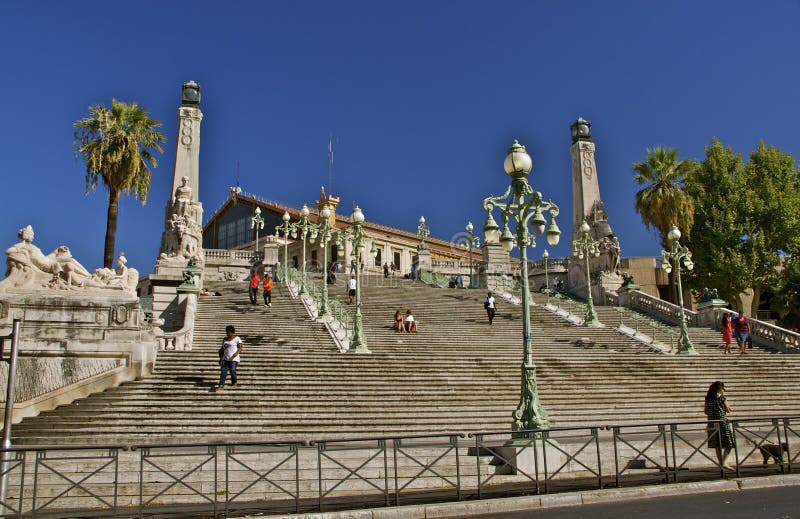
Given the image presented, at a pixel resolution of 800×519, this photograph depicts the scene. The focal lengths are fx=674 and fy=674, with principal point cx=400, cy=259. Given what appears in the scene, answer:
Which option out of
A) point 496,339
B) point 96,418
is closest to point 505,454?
point 96,418

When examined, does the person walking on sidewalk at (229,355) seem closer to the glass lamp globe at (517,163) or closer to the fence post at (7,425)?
the fence post at (7,425)

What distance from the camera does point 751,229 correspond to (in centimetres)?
3594

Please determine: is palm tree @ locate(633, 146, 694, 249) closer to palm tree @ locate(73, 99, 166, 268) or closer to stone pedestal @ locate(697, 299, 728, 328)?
stone pedestal @ locate(697, 299, 728, 328)

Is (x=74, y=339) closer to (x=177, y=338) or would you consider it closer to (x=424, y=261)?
(x=177, y=338)

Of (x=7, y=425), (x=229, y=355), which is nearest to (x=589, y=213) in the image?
(x=229, y=355)

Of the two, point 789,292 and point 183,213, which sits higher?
point 183,213

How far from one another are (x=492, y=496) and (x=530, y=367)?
3.10 meters

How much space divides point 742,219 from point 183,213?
29834 mm

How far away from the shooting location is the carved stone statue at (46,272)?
17906 mm

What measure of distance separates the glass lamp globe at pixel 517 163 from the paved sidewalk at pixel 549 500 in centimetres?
588

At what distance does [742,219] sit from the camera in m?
36.5

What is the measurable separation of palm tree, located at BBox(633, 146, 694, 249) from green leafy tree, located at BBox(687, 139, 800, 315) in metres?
1.08

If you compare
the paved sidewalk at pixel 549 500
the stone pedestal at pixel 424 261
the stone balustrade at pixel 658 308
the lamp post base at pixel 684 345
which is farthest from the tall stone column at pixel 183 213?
the stone balustrade at pixel 658 308

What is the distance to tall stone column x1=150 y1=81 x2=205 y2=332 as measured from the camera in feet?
89.5
